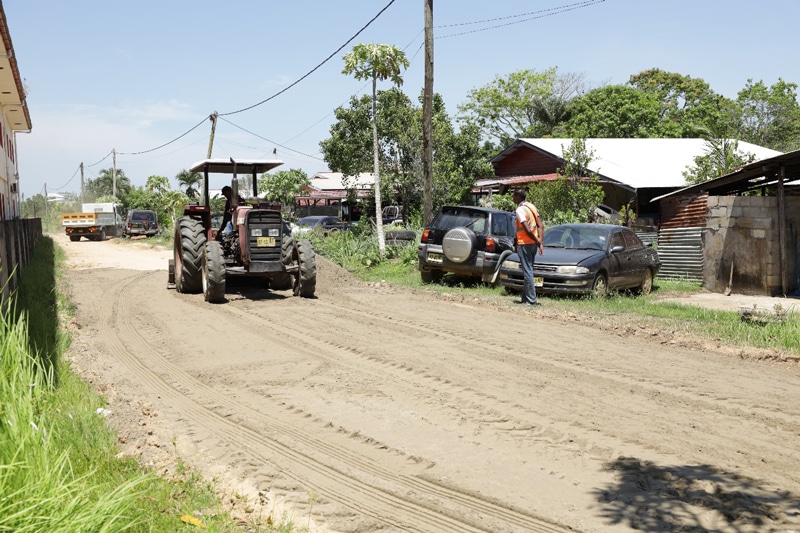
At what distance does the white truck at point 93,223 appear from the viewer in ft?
142

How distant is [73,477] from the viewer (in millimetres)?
4215

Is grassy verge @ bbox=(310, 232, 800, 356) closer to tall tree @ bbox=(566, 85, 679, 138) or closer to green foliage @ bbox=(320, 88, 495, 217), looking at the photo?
green foliage @ bbox=(320, 88, 495, 217)

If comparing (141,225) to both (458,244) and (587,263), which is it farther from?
(587,263)

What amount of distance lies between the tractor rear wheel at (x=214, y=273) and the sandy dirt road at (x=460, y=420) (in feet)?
5.85

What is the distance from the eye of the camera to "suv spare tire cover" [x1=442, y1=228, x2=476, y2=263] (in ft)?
53.6

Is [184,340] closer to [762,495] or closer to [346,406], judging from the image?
[346,406]

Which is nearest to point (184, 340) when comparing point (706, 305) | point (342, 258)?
point (706, 305)

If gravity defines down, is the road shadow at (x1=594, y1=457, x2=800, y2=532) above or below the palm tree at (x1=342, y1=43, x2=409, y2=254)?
below

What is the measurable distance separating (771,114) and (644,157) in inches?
1288

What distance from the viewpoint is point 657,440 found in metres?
5.94

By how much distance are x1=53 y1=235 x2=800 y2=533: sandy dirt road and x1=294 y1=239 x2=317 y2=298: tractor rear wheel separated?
7.97 ft

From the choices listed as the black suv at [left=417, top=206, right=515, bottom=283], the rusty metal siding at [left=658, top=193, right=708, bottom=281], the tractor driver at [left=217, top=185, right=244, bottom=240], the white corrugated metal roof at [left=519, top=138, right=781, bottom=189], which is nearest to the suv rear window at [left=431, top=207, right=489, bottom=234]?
the black suv at [left=417, top=206, right=515, bottom=283]

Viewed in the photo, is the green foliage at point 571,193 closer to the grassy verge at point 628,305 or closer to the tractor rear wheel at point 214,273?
the grassy verge at point 628,305

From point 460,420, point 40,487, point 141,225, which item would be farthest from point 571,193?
point 141,225
